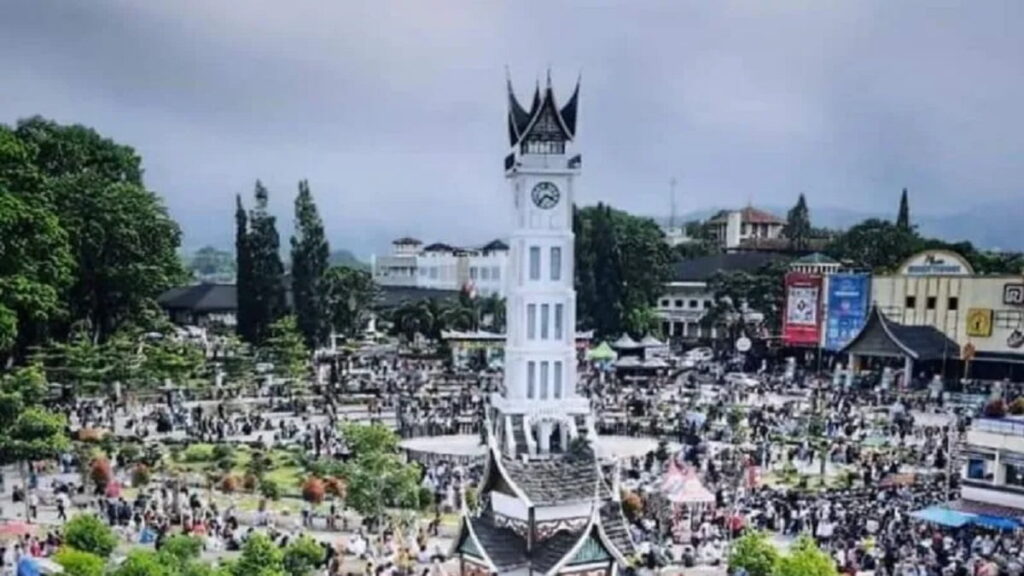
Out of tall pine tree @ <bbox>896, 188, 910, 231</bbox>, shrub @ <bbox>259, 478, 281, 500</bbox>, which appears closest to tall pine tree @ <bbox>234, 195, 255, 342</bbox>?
shrub @ <bbox>259, 478, 281, 500</bbox>

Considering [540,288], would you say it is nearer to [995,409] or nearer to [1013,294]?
[995,409]

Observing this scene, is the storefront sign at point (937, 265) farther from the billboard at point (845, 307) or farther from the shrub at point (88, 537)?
the shrub at point (88, 537)

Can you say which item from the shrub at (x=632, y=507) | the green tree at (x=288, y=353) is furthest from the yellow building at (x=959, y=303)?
the shrub at (x=632, y=507)

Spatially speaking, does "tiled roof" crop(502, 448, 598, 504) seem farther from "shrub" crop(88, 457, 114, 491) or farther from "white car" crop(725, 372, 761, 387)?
"white car" crop(725, 372, 761, 387)

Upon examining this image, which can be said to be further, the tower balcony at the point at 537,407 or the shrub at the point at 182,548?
the tower balcony at the point at 537,407

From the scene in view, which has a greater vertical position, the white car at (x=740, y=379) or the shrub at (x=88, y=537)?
the shrub at (x=88, y=537)

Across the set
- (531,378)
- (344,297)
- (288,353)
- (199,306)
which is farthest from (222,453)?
(199,306)
